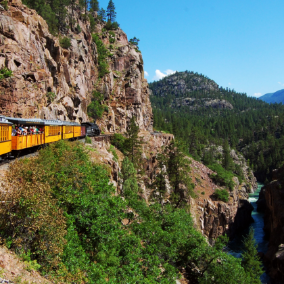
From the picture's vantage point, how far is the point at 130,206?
1984cm

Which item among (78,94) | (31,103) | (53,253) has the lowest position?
(53,253)

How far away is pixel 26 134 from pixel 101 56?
5302 centimetres

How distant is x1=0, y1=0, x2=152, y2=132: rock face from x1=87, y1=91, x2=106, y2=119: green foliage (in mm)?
1347

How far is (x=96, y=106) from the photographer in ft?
184

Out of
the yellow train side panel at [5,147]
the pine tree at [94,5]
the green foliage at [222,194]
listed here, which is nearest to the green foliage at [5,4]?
the yellow train side panel at [5,147]

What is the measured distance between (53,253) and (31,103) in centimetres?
2686

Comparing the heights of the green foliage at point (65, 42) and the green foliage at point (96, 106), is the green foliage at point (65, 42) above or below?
above

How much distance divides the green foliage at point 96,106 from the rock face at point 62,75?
4.42 feet

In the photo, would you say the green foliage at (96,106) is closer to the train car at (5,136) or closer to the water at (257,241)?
the train car at (5,136)

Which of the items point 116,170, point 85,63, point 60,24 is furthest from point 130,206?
point 60,24

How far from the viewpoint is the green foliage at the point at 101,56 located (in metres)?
63.0

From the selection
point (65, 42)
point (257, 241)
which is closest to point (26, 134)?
point (65, 42)

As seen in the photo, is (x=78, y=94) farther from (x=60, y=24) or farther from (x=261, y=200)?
(x=261, y=200)

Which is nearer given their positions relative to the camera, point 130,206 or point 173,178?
point 130,206
